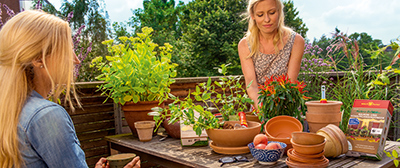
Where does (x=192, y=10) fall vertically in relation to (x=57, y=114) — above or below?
above

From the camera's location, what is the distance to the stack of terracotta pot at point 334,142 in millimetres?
1269

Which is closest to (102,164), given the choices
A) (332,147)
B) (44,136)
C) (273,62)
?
(44,136)

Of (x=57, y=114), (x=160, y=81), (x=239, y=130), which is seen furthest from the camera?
(x=160, y=81)

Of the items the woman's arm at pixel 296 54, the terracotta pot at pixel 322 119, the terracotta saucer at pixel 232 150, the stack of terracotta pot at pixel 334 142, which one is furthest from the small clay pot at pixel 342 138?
the woman's arm at pixel 296 54

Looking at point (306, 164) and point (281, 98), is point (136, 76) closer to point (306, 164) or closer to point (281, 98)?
point (281, 98)

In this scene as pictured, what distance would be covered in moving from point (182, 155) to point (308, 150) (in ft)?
2.01

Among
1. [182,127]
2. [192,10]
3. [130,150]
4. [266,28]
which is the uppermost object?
[192,10]

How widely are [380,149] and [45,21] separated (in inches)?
55.1

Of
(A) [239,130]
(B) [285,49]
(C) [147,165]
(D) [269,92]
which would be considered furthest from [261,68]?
(C) [147,165]

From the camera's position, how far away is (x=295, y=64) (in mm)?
2096

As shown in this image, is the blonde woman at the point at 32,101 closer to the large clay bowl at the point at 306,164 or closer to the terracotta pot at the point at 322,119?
the large clay bowl at the point at 306,164

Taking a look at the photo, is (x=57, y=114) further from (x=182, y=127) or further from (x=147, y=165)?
(x=147, y=165)

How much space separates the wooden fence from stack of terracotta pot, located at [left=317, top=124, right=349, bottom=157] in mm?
1499

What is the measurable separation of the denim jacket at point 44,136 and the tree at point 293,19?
709 inches
